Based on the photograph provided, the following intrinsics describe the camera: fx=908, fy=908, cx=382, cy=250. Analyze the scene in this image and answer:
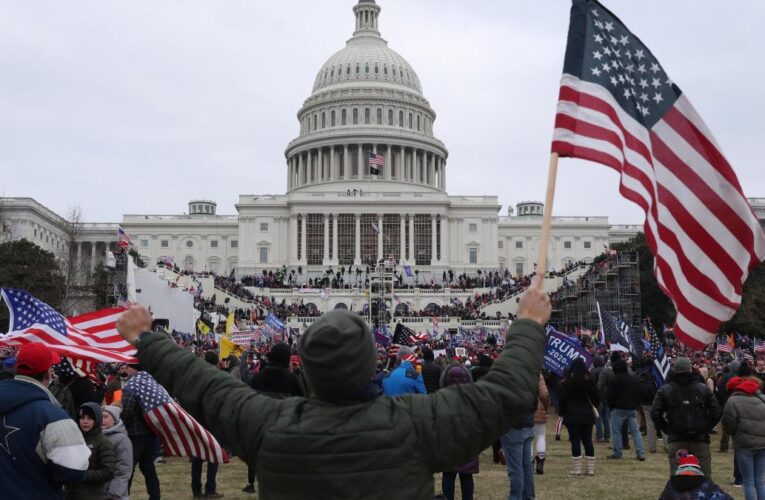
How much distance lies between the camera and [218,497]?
485 inches

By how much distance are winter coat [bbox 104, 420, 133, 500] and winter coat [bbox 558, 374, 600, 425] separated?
7264mm

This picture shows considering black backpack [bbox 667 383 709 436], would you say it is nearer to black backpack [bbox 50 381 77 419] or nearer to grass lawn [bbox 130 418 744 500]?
grass lawn [bbox 130 418 744 500]

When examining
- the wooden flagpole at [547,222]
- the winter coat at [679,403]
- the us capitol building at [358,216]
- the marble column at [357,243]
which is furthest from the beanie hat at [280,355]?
the marble column at [357,243]

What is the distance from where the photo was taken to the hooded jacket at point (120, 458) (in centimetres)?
855

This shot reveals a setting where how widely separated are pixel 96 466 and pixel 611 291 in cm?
4782

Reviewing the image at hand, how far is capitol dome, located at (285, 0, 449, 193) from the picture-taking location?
341 feet

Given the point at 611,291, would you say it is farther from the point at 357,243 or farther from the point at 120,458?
the point at 120,458

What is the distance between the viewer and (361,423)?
3.41 metres

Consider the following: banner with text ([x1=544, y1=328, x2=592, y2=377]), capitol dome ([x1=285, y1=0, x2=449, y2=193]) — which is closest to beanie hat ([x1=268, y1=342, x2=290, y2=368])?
banner with text ([x1=544, y1=328, x2=592, y2=377])

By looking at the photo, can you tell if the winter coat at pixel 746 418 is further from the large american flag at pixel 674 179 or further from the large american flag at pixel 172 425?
the large american flag at pixel 172 425

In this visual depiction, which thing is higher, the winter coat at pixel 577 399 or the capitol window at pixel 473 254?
the capitol window at pixel 473 254

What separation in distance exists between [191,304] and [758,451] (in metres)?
34.6

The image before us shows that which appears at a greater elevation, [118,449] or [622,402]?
[118,449]

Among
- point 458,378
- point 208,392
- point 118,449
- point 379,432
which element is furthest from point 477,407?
point 458,378
